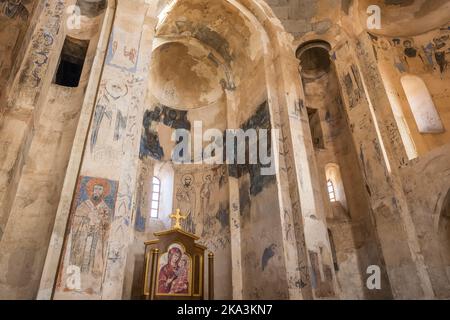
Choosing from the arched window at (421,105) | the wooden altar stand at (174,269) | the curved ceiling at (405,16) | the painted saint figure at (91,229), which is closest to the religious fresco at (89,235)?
the painted saint figure at (91,229)

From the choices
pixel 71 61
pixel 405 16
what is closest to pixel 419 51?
pixel 405 16

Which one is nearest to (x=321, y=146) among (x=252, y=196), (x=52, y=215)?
(x=252, y=196)

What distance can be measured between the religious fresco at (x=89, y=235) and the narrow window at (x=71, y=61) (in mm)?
4518

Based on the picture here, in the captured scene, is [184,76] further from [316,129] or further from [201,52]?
[316,129]

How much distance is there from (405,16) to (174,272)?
1139 cm

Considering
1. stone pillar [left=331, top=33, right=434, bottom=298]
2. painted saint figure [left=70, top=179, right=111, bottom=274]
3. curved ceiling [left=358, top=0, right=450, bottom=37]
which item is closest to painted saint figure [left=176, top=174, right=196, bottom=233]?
painted saint figure [left=70, top=179, right=111, bottom=274]

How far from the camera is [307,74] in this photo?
1292 cm

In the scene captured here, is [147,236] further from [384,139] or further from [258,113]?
[384,139]

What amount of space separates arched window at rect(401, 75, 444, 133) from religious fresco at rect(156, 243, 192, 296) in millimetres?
7777

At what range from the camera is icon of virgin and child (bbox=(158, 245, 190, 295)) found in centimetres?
748

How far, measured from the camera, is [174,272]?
7699 millimetres

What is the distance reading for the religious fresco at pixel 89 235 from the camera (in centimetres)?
473

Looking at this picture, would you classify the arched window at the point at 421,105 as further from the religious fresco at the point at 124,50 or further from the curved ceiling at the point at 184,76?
the religious fresco at the point at 124,50

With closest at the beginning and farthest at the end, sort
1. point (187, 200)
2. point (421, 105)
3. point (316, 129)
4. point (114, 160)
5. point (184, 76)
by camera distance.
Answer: point (114, 160) → point (421, 105) → point (187, 200) → point (316, 129) → point (184, 76)
